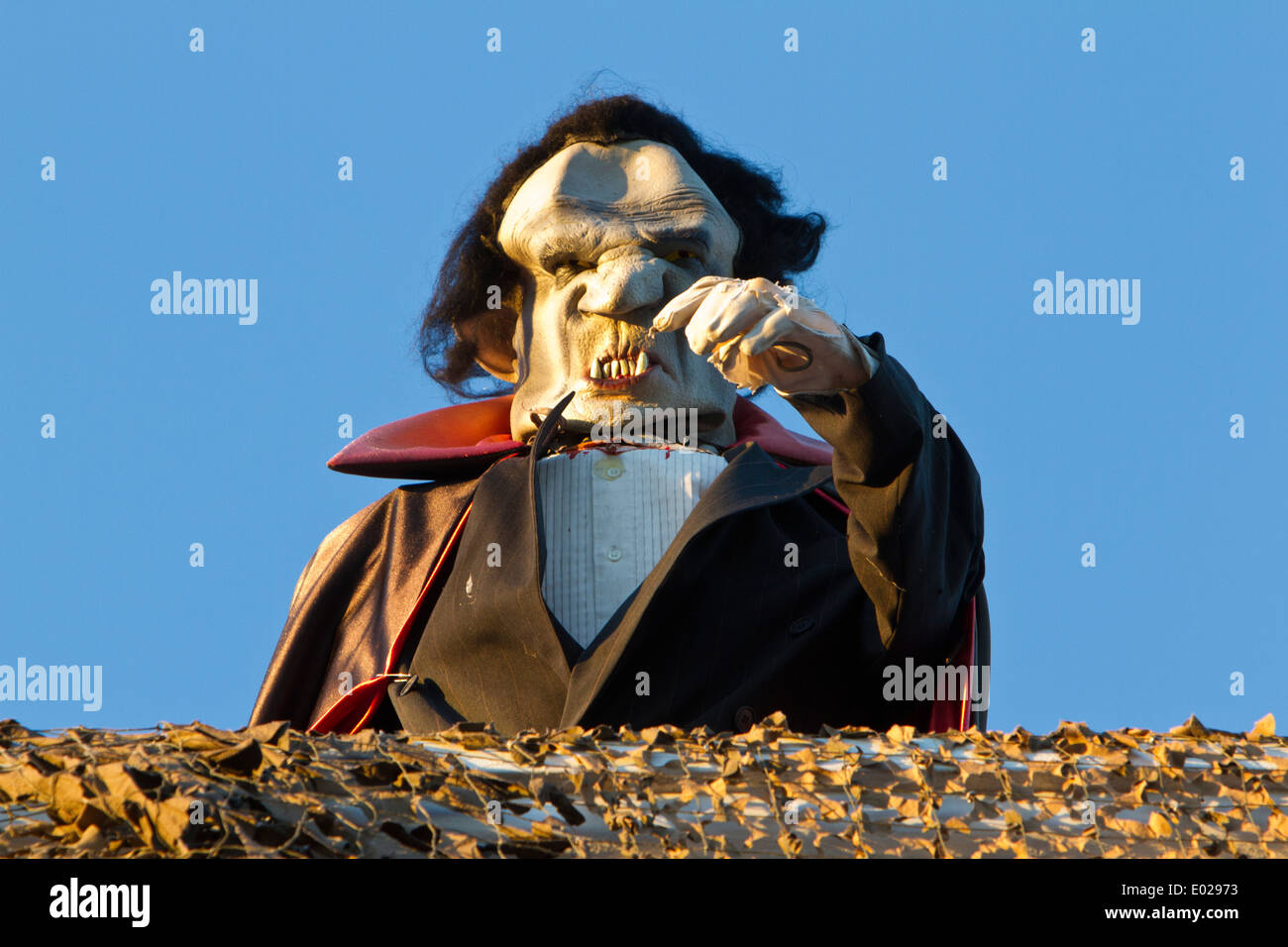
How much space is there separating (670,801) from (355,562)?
9.74 ft

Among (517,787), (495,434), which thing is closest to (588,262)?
(495,434)

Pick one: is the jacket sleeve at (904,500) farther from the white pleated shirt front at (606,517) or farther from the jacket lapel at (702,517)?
the white pleated shirt front at (606,517)

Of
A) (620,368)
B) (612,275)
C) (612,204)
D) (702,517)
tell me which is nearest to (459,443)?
(620,368)

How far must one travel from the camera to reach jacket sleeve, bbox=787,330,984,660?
4969mm

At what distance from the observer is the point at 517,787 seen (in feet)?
12.4

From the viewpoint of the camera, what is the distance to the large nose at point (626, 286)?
651 cm

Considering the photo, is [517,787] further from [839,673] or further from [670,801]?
[839,673]

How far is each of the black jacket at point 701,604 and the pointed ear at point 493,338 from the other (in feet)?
2.98

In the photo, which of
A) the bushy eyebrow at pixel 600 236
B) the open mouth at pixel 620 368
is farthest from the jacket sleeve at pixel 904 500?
the bushy eyebrow at pixel 600 236

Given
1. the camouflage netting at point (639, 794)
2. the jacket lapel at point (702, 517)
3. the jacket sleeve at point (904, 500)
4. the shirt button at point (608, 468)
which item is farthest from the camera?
the shirt button at point (608, 468)

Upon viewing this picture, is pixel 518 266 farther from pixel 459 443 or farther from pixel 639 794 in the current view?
pixel 639 794

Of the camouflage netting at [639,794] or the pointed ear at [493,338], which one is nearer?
the camouflage netting at [639,794]

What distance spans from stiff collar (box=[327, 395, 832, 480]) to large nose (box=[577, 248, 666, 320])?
574 millimetres

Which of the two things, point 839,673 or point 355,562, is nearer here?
point 839,673
